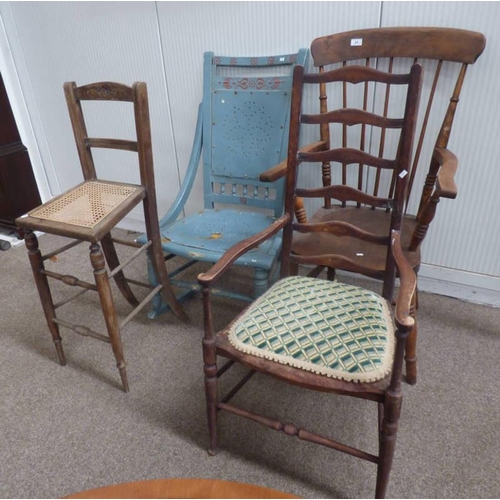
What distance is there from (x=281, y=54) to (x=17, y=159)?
1753 millimetres

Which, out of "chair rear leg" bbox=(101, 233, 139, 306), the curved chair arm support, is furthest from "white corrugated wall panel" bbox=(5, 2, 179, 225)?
"chair rear leg" bbox=(101, 233, 139, 306)

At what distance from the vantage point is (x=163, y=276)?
1646mm

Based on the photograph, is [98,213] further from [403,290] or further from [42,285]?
[403,290]

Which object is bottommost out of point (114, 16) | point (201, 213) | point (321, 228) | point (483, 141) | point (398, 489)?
point (398, 489)

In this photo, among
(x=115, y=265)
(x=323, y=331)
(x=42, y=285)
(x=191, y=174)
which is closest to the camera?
(x=323, y=331)

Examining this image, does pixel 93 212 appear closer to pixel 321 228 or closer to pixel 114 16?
pixel 321 228

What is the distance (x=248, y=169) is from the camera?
178 cm

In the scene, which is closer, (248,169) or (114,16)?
(248,169)

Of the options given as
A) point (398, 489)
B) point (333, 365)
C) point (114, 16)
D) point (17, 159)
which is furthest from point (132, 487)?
point (17, 159)

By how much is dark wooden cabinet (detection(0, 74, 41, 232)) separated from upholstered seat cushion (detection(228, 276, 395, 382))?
207cm

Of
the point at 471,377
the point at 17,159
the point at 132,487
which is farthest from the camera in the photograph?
the point at 17,159

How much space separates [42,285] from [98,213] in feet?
1.15

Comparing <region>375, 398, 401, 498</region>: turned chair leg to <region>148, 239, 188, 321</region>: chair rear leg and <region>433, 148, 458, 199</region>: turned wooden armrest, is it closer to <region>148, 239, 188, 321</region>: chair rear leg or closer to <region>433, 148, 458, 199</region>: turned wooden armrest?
<region>433, 148, 458, 199</region>: turned wooden armrest

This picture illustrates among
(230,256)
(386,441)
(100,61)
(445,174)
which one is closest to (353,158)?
(445,174)
